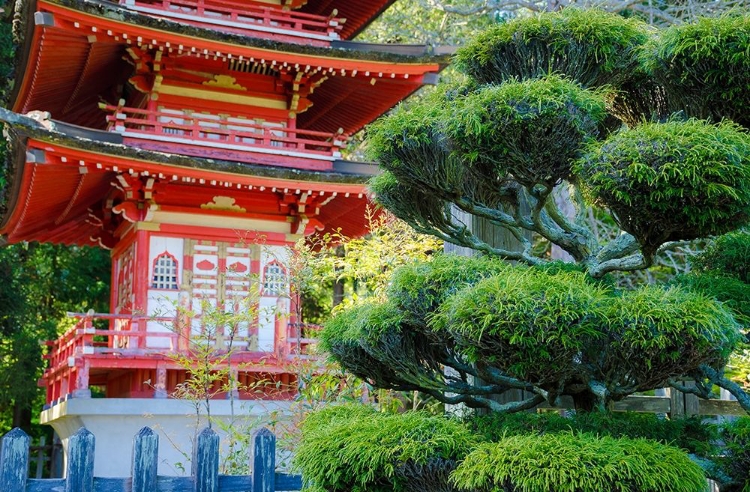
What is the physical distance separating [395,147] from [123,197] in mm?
9649

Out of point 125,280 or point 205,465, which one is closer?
point 205,465

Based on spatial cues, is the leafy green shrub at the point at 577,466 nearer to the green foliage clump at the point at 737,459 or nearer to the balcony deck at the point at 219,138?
the green foliage clump at the point at 737,459

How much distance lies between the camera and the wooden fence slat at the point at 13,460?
17.5 feet

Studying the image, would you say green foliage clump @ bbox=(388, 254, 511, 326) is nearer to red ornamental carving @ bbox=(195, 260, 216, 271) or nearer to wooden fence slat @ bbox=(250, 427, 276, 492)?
wooden fence slat @ bbox=(250, 427, 276, 492)

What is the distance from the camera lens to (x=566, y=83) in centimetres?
492

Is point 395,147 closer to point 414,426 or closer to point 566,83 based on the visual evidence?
point 566,83

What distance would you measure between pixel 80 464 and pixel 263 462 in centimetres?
114

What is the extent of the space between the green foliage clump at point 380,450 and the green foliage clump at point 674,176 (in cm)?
151

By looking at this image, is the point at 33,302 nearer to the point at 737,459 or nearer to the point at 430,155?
the point at 430,155

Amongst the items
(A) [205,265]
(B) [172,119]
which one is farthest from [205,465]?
(B) [172,119]

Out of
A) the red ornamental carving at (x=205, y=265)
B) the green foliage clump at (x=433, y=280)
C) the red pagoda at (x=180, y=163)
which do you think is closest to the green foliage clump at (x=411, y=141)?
the green foliage clump at (x=433, y=280)

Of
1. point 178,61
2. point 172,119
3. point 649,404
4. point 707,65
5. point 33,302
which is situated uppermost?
point 178,61

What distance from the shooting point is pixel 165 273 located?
1373 cm

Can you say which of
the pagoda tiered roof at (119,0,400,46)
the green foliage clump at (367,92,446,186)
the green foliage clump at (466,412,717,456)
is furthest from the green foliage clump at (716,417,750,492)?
the pagoda tiered roof at (119,0,400,46)
